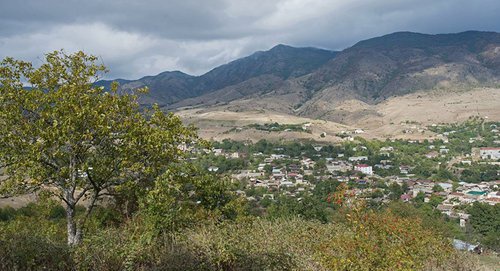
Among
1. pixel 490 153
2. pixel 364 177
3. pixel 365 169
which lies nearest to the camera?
pixel 364 177

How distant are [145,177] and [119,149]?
108cm

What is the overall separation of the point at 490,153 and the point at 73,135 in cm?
9736

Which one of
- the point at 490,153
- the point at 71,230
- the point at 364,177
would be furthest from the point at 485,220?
the point at 490,153

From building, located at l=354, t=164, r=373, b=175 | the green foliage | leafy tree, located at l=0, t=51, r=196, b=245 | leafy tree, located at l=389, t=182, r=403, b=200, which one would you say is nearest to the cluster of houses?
building, located at l=354, t=164, r=373, b=175

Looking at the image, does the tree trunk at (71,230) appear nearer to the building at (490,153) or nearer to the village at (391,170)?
the village at (391,170)

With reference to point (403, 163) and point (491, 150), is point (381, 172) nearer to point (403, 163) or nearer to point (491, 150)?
point (403, 163)

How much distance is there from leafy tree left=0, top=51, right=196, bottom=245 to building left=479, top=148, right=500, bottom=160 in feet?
307

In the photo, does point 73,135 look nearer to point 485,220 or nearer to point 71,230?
point 71,230

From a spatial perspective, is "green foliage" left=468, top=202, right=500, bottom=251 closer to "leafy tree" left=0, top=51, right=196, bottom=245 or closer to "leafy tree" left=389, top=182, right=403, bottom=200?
"leafy tree" left=389, top=182, right=403, bottom=200

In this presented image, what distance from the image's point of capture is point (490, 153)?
3457 inches

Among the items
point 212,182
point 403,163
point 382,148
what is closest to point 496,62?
point 382,148

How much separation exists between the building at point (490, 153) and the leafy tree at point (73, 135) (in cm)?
9363

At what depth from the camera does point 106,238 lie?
7000 millimetres

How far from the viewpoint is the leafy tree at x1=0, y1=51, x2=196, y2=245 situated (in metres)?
8.15
